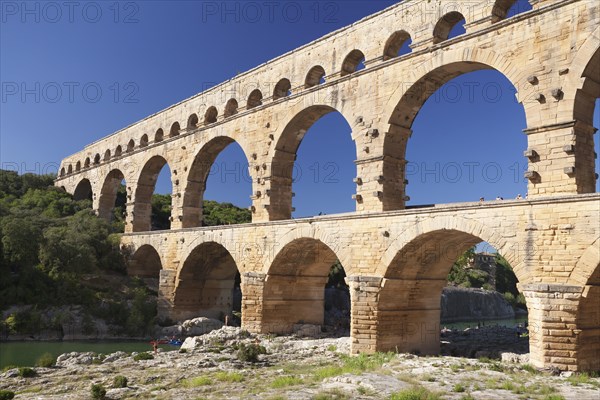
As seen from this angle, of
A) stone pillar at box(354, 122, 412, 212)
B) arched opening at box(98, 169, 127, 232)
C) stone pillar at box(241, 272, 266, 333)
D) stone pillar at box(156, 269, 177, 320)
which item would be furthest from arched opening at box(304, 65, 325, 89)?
arched opening at box(98, 169, 127, 232)

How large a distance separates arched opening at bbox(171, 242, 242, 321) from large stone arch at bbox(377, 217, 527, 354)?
33.7 feet

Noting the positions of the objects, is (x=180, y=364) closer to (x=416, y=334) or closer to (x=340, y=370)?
(x=340, y=370)

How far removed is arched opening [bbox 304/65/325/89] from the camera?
2017 cm

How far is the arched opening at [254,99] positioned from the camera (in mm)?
22938

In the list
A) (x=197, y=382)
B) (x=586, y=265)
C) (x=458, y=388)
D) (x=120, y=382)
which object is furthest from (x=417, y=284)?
(x=120, y=382)

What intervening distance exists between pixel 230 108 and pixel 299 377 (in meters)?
14.9

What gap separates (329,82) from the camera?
19031mm

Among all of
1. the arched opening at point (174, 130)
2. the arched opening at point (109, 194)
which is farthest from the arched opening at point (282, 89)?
the arched opening at point (109, 194)

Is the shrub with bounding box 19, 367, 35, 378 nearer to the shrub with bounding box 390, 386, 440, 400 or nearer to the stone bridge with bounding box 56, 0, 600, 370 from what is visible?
the stone bridge with bounding box 56, 0, 600, 370

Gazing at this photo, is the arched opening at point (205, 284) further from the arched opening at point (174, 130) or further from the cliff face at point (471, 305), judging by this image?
the cliff face at point (471, 305)

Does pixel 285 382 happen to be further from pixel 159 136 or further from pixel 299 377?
pixel 159 136

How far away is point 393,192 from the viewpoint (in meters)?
17.0

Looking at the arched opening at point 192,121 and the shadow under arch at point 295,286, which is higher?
the arched opening at point 192,121

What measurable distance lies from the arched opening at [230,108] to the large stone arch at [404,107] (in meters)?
9.54
